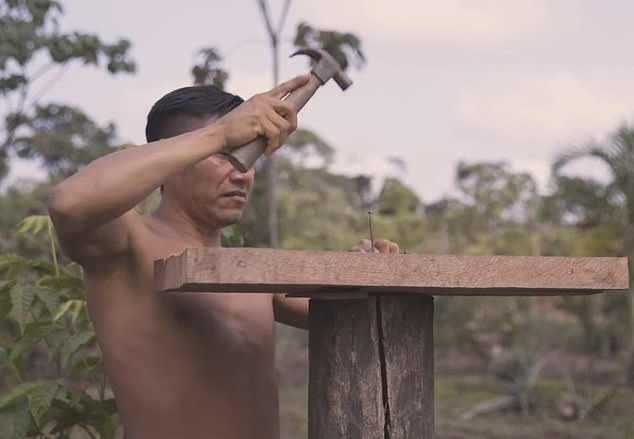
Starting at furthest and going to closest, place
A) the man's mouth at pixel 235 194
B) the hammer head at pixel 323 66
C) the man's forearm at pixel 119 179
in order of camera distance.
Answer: the man's mouth at pixel 235 194 < the hammer head at pixel 323 66 < the man's forearm at pixel 119 179

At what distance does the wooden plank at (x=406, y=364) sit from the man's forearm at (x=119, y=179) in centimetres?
42

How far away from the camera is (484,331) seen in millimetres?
14445

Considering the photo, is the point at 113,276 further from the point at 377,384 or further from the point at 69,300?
the point at 69,300

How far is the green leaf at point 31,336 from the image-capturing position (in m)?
2.64

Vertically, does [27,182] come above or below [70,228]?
above

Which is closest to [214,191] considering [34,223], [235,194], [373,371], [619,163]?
Answer: [235,194]

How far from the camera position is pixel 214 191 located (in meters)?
2.12

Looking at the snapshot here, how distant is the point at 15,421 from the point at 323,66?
4.13ft

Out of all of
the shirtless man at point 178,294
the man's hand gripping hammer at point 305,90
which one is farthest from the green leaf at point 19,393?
the man's hand gripping hammer at point 305,90

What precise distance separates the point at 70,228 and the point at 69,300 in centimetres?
125

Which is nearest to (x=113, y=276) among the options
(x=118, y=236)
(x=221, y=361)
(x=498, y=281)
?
(x=118, y=236)

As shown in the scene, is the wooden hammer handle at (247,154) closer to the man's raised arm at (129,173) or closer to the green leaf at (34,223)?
the man's raised arm at (129,173)

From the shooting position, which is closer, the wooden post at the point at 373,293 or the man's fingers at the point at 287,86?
the wooden post at the point at 373,293

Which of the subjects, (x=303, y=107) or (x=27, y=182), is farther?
(x=27, y=182)
